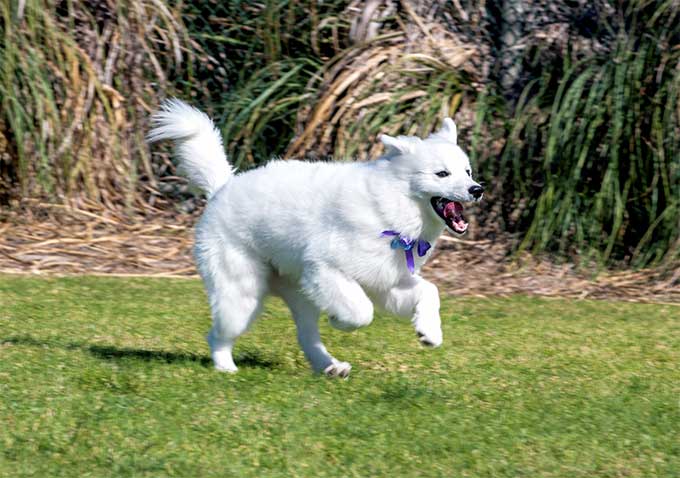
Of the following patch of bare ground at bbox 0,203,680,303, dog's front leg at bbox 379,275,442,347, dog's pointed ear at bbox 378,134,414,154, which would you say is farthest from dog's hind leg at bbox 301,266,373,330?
patch of bare ground at bbox 0,203,680,303

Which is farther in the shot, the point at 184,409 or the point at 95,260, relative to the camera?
the point at 95,260

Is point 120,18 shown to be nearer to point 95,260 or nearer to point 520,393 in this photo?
point 95,260

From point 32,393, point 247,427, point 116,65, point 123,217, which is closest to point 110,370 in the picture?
point 32,393

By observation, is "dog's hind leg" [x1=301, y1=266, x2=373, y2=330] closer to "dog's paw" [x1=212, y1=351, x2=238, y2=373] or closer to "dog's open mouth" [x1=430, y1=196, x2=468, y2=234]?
"dog's open mouth" [x1=430, y1=196, x2=468, y2=234]

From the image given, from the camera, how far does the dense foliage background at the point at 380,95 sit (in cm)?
899

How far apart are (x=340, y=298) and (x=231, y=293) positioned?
2.01 feet

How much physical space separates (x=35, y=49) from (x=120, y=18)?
2.83 feet

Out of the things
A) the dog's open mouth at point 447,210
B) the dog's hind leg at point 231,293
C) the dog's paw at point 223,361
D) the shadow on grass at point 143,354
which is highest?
the dog's open mouth at point 447,210

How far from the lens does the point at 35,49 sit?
9.57 metres

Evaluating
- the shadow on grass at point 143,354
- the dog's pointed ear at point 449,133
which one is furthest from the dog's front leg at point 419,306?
the shadow on grass at point 143,354

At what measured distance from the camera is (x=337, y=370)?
555 cm

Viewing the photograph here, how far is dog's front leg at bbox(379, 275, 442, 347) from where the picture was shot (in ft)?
16.8

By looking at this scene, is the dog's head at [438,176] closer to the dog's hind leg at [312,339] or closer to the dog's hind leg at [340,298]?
the dog's hind leg at [340,298]

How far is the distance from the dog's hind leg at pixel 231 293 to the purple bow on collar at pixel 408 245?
73 cm
